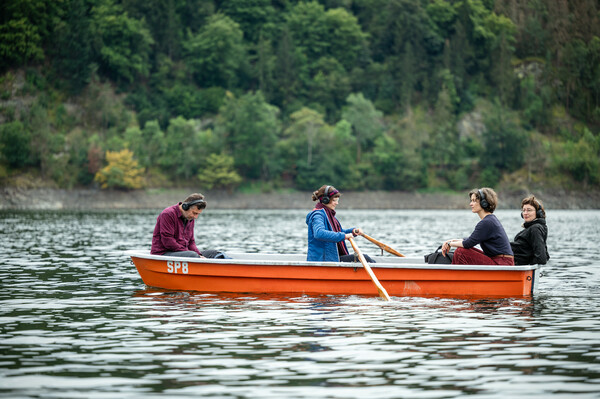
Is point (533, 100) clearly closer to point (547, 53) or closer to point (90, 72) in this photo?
point (547, 53)

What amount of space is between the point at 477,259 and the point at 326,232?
338 centimetres

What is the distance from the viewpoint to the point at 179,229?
19.1 metres

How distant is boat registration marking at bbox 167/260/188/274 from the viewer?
19000 millimetres

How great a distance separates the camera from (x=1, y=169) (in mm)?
109438

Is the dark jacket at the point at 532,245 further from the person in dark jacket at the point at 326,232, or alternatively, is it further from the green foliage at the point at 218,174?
the green foliage at the point at 218,174

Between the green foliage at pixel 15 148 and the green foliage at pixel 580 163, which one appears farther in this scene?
the green foliage at pixel 580 163

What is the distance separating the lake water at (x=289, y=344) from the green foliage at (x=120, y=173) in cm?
9265

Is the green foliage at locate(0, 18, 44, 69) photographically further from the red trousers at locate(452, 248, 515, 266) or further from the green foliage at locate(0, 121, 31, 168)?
the red trousers at locate(452, 248, 515, 266)

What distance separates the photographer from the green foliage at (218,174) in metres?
119

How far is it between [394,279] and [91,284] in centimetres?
799

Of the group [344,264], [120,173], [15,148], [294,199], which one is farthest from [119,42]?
[344,264]

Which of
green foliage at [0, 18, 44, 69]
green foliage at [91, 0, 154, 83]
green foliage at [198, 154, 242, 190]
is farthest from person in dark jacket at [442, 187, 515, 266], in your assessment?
green foliage at [91, 0, 154, 83]

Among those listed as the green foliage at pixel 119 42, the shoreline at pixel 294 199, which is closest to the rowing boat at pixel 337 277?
the shoreline at pixel 294 199

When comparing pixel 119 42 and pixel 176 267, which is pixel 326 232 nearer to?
pixel 176 267
